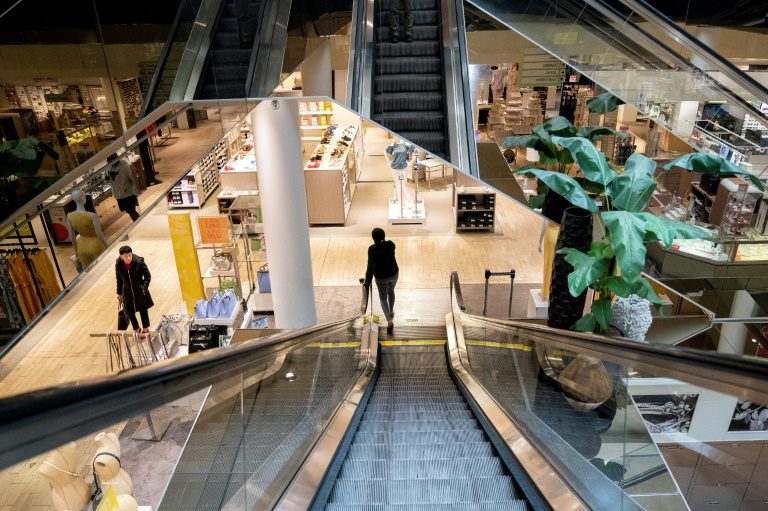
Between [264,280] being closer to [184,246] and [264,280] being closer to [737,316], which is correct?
[184,246]

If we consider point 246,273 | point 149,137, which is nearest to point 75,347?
point 149,137

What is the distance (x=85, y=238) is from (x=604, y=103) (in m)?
5.50

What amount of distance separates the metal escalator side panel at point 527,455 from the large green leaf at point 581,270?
3.13ft

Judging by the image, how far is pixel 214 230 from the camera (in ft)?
27.6

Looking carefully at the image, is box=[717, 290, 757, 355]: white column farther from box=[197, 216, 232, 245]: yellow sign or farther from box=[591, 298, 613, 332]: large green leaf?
box=[197, 216, 232, 245]: yellow sign

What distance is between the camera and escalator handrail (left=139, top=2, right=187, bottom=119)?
413 cm

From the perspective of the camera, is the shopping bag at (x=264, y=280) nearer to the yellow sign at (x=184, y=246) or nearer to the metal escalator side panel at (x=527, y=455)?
the yellow sign at (x=184, y=246)

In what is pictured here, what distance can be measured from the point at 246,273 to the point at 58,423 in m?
9.67

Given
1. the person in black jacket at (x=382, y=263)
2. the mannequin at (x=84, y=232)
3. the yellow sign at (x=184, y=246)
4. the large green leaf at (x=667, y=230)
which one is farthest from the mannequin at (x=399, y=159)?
the mannequin at (x=84, y=232)

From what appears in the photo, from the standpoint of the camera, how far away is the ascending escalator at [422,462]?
8.68 ft

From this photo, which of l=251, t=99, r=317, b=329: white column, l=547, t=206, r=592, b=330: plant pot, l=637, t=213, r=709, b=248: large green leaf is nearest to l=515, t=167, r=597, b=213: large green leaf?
l=637, t=213, r=709, b=248: large green leaf

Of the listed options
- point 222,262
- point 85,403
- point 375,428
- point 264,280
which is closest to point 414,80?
point 222,262

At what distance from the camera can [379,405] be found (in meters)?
4.86

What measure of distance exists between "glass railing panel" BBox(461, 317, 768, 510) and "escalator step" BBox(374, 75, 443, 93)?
531 centimetres
